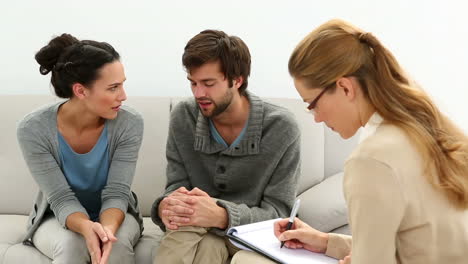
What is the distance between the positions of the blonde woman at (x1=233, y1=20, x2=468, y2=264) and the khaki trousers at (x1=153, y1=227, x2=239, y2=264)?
28.0 inches

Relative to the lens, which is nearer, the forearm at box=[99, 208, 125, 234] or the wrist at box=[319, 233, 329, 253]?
the wrist at box=[319, 233, 329, 253]

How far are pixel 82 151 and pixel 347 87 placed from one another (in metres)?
1.20

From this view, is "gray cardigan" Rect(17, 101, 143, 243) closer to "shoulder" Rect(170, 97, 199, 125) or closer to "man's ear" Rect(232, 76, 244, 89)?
"shoulder" Rect(170, 97, 199, 125)

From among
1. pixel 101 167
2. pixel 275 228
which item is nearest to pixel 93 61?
pixel 101 167

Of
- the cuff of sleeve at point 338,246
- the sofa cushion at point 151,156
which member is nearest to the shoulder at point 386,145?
the cuff of sleeve at point 338,246

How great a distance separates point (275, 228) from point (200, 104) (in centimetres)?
61

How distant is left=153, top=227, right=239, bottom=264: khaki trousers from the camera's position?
1.97 meters

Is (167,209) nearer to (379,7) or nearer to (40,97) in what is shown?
(40,97)

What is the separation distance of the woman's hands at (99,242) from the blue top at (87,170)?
0.28 metres

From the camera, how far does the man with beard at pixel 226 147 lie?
2129mm

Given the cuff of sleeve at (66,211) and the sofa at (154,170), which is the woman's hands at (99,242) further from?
the sofa at (154,170)

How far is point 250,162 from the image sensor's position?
7.33ft

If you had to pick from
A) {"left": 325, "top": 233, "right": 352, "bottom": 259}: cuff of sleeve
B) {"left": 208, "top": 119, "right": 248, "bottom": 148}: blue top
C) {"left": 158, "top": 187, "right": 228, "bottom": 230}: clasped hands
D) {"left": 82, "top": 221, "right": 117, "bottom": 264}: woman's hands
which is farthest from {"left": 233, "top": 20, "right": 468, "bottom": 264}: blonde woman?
{"left": 82, "top": 221, "right": 117, "bottom": 264}: woman's hands

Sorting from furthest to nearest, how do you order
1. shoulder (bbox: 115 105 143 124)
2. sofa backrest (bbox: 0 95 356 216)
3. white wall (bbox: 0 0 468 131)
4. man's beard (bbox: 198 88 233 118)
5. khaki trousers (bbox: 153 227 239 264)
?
white wall (bbox: 0 0 468 131) → sofa backrest (bbox: 0 95 356 216) → shoulder (bbox: 115 105 143 124) → man's beard (bbox: 198 88 233 118) → khaki trousers (bbox: 153 227 239 264)
